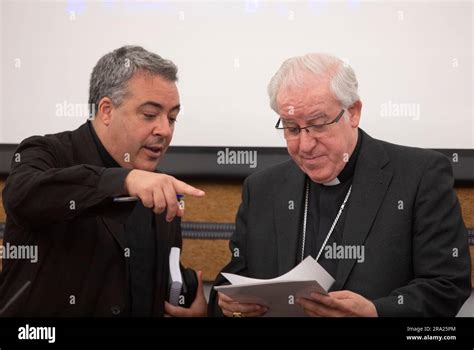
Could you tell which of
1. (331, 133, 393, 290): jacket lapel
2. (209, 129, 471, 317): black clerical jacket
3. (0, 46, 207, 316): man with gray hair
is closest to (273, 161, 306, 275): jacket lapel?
(209, 129, 471, 317): black clerical jacket

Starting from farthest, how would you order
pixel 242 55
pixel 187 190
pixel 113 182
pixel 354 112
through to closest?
pixel 242 55 < pixel 354 112 < pixel 113 182 < pixel 187 190

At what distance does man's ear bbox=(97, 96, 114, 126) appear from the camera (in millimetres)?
1750

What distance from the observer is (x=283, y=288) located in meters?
1.40

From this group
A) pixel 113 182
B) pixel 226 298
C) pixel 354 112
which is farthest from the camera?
pixel 354 112

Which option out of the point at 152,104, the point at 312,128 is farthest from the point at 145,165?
the point at 312,128

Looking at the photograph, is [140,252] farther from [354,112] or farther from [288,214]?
[354,112]

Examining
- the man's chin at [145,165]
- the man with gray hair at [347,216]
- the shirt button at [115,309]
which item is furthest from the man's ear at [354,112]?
the shirt button at [115,309]

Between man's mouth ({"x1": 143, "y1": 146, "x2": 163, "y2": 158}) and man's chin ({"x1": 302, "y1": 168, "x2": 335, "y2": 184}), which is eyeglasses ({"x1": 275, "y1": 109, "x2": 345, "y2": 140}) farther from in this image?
man's mouth ({"x1": 143, "y1": 146, "x2": 163, "y2": 158})

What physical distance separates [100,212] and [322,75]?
1.96 ft

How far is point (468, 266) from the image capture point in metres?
1.60

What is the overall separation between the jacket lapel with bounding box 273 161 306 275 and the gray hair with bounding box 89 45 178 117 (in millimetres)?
381

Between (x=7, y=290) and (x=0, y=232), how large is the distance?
449 mm

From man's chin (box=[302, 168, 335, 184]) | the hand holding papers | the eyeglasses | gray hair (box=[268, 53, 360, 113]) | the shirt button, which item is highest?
gray hair (box=[268, 53, 360, 113])

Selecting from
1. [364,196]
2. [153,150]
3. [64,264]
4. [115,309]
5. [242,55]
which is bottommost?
[115,309]
